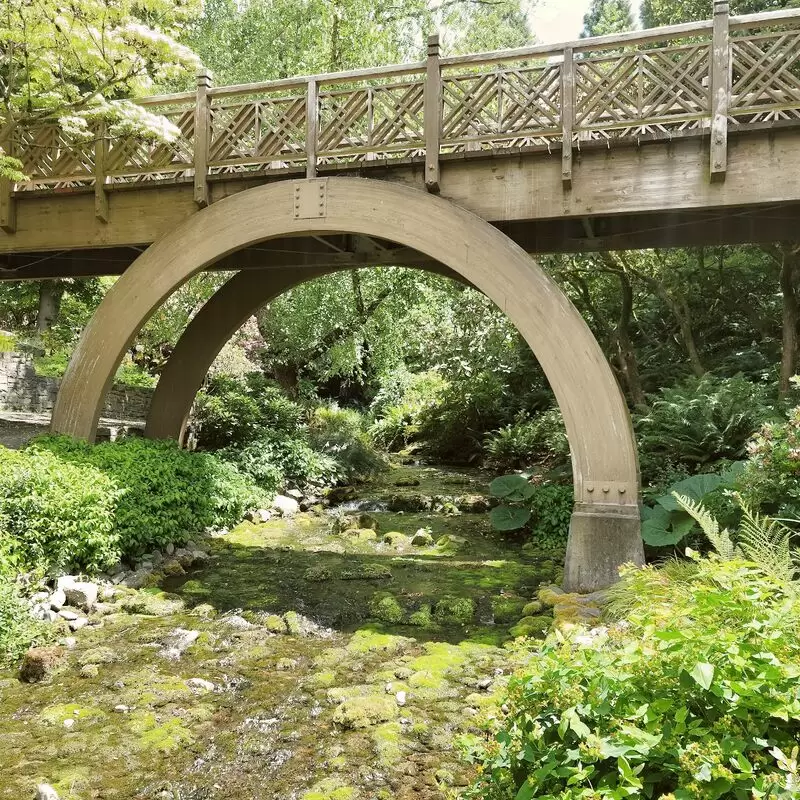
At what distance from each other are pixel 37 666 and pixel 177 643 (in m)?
1.16

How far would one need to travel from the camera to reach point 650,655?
92.2 inches

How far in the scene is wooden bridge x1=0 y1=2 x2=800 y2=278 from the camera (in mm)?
6938

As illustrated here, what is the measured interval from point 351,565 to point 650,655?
6.83 meters

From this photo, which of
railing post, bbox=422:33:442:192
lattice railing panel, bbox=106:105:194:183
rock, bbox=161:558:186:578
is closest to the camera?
railing post, bbox=422:33:442:192

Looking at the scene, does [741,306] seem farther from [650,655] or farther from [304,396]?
[650,655]

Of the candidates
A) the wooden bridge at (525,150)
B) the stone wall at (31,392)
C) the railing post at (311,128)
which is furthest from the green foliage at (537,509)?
the stone wall at (31,392)

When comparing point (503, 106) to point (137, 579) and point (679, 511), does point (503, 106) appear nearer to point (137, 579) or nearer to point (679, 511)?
point (679, 511)

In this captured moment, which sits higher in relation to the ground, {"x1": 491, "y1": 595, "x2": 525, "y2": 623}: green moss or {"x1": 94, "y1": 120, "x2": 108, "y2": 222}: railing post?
{"x1": 94, "y1": 120, "x2": 108, "y2": 222}: railing post

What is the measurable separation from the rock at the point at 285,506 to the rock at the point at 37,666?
6902mm

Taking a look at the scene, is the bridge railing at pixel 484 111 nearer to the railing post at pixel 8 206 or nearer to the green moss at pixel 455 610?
the railing post at pixel 8 206

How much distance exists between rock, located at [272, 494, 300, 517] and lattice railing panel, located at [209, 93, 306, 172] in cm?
596

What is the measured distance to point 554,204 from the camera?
24.9ft

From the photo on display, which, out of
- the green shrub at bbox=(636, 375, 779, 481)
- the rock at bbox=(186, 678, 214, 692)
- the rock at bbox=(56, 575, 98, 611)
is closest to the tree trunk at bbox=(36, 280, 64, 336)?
the rock at bbox=(56, 575, 98, 611)

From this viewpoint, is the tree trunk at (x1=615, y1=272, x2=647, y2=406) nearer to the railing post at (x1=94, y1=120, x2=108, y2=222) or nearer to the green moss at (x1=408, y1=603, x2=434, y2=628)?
the green moss at (x1=408, y1=603, x2=434, y2=628)
